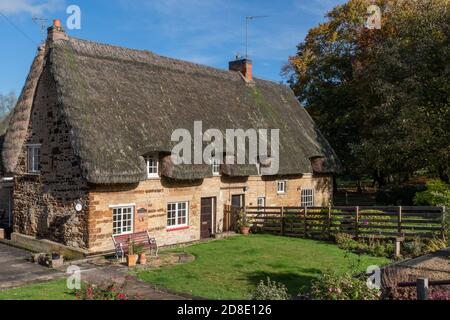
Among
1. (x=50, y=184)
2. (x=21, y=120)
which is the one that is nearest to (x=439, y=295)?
(x=50, y=184)

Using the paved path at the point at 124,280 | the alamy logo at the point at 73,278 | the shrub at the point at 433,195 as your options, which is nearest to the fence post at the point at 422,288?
the paved path at the point at 124,280

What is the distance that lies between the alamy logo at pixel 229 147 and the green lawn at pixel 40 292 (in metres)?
7.88

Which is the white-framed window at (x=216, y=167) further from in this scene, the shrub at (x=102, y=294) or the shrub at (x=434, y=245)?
the shrub at (x=102, y=294)

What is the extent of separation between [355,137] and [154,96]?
2017 centimetres

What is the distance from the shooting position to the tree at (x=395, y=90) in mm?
25062

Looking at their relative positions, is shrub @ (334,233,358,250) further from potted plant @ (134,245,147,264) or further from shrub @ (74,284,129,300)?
shrub @ (74,284,129,300)

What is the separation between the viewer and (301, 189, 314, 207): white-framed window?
26.9 meters

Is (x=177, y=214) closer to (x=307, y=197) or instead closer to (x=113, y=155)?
(x=113, y=155)

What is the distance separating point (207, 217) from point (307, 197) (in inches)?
335

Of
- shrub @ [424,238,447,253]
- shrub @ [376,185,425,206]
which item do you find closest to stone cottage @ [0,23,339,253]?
shrub @ [424,238,447,253]

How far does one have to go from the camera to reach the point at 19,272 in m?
13.9

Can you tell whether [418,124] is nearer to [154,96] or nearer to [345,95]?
[345,95]
